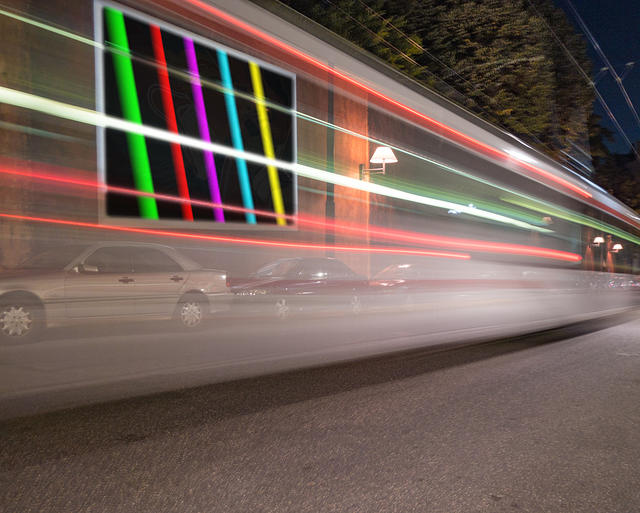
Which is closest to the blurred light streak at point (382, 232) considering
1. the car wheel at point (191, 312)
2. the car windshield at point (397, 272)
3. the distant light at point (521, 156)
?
the car windshield at point (397, 272)

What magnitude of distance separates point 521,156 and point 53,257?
30.0ft

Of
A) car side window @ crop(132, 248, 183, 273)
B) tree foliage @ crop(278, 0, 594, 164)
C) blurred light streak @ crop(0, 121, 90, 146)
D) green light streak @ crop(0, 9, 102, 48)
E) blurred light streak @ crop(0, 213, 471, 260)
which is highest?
tree foliage @ crop(278, 0, 594, 164)

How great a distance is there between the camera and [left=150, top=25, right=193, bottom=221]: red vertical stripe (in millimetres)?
5723

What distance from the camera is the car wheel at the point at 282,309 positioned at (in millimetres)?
9734

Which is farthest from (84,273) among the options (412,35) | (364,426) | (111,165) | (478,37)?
(478,37)

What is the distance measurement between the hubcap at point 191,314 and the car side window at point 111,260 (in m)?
1.26

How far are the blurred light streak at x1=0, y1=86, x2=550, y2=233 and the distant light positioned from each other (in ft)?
7.30

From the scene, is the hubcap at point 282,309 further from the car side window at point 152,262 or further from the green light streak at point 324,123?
the green light streak at point 324,123

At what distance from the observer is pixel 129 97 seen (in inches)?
231

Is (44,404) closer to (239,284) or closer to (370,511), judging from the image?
(370,511)

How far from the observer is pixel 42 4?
216 inches

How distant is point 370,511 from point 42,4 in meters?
5.38

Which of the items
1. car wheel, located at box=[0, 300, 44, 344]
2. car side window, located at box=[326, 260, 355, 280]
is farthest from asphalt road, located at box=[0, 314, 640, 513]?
car side window, located at box=[326, 260, 355, 280]

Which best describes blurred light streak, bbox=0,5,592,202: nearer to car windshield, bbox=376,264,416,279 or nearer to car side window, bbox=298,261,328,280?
car windshield, bbox=376,264,416,279
